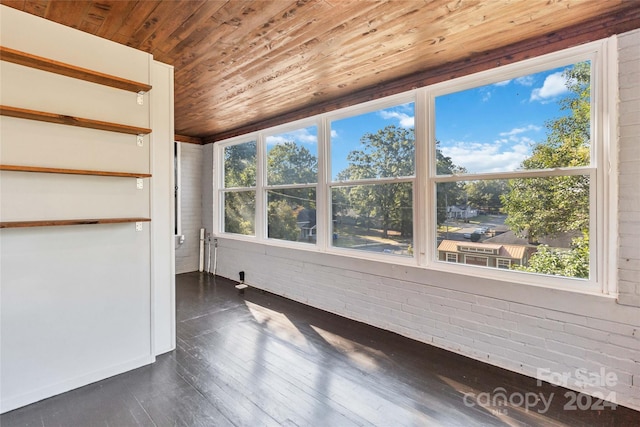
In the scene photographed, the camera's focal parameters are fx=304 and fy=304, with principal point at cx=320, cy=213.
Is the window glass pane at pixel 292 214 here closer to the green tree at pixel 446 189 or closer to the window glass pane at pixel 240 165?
the window glass pane at pixel 240 165

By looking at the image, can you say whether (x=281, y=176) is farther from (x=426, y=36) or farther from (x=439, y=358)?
(x=439, y=358)

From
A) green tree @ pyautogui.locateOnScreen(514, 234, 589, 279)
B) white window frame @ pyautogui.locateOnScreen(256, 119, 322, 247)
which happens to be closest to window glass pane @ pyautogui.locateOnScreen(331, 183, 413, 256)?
white window frame @ pyautogui.locateOnScreen(256, 119, 322, 247)

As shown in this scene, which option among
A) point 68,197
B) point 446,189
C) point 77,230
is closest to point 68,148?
point 68,197

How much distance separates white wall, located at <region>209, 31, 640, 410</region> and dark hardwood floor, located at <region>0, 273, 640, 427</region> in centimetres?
16

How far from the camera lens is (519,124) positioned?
2568mm

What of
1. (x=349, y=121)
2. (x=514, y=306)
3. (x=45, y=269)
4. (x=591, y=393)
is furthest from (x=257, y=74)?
(x=591, y=393)

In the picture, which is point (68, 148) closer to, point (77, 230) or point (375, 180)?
point (77, 230)

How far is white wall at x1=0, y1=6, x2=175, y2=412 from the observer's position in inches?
81.4

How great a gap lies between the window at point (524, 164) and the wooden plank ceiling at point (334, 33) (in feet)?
0.90

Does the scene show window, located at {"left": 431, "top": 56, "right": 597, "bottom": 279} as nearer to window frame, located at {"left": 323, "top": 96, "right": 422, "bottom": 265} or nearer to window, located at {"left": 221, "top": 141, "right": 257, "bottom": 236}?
window frame, located at {"left": 323, "top": 96, "right": 422, "bottom": 265}

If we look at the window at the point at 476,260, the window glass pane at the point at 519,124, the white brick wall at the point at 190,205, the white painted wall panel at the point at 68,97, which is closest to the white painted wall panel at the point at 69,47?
the white painted wall panel at the point at 68,97

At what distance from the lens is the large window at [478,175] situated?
229 centimetres

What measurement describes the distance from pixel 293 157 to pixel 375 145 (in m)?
1.44

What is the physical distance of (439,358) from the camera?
2.73m
